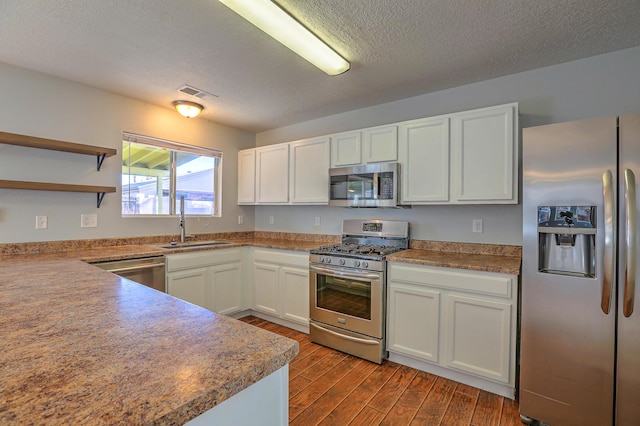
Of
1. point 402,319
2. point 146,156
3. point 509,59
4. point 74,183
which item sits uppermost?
point 509,59

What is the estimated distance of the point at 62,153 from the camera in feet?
8.64

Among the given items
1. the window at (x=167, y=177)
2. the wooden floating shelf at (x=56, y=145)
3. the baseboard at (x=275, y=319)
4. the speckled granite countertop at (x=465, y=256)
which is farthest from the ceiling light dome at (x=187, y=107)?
the speckled granite countertop at (x=465, y=256)

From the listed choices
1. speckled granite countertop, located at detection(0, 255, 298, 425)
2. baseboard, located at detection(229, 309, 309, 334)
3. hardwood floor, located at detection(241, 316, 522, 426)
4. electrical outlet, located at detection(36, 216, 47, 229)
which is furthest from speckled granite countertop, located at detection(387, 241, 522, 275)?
electrical outlet, located at detection(36, 216, 47, 229)

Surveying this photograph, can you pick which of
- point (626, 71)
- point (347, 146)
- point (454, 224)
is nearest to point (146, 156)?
point (347, 146)

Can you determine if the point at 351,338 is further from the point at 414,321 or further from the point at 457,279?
the point at 457,279

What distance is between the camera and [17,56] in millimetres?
2215

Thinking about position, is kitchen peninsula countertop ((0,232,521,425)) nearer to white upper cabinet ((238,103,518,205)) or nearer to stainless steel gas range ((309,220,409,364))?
stainless steel gas range ((309,220,409,364))

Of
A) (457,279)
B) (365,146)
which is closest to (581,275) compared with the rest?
(457,279)

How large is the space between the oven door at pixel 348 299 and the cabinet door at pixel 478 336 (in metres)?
0.54

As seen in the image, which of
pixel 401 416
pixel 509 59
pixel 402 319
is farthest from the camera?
pixel 402 319

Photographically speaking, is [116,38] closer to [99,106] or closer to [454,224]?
[99,106]

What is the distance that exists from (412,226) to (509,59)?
1573mm

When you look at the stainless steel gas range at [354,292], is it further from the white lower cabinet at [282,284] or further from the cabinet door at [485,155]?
the cabinet door at [485,155]

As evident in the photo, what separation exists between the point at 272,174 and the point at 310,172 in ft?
1.97
